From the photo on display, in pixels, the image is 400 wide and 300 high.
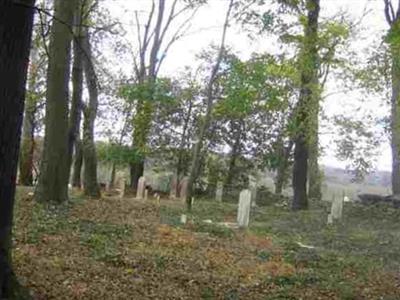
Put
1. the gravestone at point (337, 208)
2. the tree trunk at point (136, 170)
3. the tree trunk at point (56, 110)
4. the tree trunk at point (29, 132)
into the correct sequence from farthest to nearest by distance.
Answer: the tree trunk at point (136, 170) → the tree trunk at point (29, 132) → the gravestone at point (337, 208) → the tree trunk at point (56, 110)

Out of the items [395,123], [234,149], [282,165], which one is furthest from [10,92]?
[282,165]

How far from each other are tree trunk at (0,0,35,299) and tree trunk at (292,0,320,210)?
15709mm

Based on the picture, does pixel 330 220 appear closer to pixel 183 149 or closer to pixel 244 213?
pixel 244 213

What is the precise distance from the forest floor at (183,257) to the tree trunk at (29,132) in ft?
41.3

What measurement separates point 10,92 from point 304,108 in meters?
18.2

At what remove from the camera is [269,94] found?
89.6 ft

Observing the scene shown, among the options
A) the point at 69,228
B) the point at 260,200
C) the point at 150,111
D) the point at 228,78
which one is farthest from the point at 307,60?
the point at 150,111

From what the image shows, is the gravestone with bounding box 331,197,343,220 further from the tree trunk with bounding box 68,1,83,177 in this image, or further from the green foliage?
the green foliage

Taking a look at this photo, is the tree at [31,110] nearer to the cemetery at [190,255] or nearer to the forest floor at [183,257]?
the cemetery at [190,255]

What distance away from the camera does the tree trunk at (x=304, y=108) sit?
21.2 m

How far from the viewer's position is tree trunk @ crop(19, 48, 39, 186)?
93.3 feet

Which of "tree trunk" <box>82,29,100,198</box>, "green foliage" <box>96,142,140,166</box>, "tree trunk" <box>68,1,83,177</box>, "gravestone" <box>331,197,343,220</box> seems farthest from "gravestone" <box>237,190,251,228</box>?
"green foliage" <box>96,142,140,166</box>

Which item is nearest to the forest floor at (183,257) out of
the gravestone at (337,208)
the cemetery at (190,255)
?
the cemetery at (190,255)

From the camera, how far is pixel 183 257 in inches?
405
